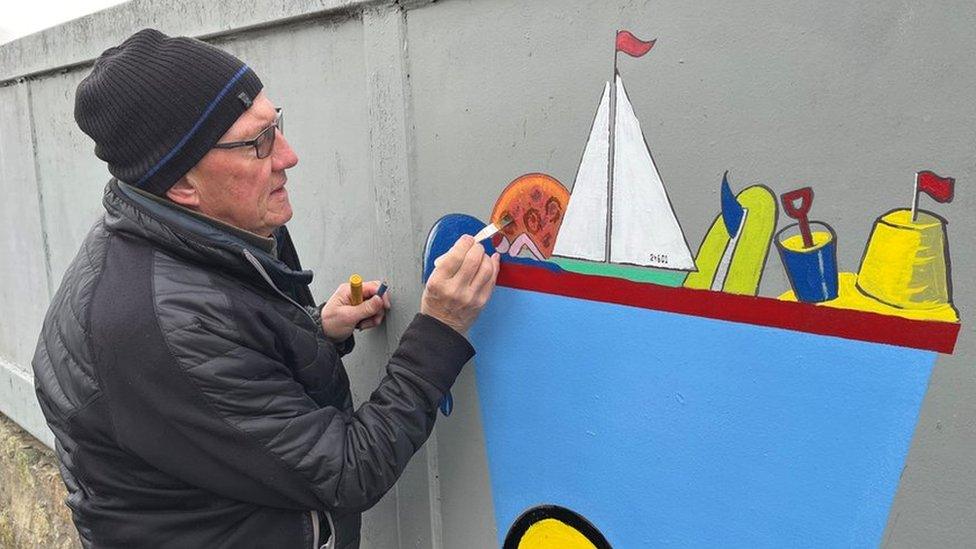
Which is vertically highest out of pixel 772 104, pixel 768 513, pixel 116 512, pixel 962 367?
pixel 772 104

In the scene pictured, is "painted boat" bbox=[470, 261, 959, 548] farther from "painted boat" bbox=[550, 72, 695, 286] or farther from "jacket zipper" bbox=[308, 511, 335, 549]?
"jacket zipper" bbox=[308, 511, 335, 549]

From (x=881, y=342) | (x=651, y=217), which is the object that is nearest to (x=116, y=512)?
(x=651, y=217)

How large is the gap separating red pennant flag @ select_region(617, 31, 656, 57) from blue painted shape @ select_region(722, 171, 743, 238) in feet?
0.92

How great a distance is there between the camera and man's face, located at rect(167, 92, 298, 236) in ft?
5.29

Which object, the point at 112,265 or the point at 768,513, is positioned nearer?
the point at 768,513

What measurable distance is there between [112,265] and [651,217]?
1.06m

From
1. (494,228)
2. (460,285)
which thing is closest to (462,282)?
(460,285)

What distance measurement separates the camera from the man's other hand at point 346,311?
6.66 feet

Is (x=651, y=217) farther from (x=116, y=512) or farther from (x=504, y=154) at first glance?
(x=116, y=512)

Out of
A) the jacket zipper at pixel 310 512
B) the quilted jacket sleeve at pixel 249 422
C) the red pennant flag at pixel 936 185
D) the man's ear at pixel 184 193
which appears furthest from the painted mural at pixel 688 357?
the man's ear at pixel 184 193

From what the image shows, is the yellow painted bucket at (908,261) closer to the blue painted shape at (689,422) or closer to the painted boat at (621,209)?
the blue painted shape at (689,422)

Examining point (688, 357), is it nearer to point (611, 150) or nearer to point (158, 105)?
point (611, 150)

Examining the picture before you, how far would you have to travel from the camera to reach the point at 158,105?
5.01 ft

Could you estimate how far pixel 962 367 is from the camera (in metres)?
1.14
